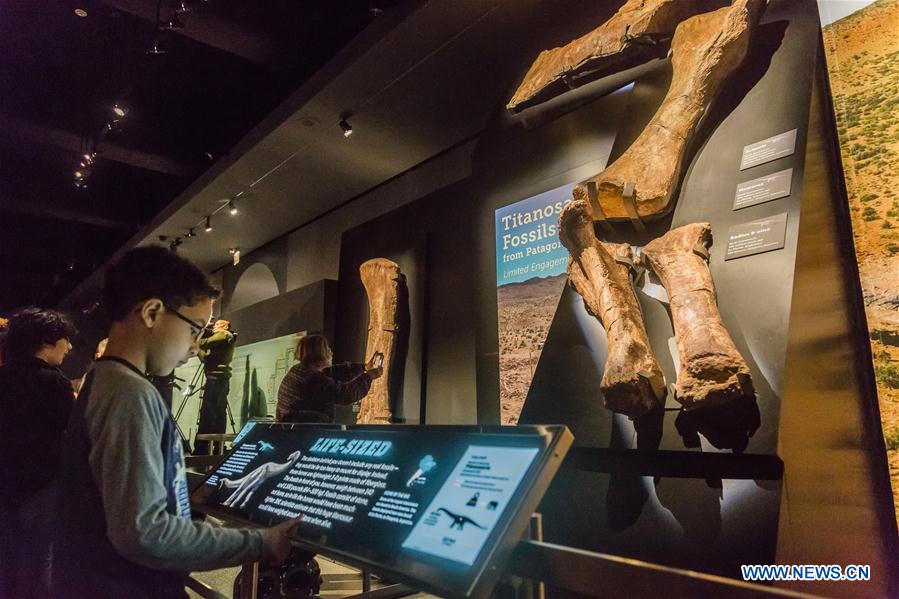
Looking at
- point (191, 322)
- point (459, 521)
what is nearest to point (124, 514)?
point (191, 322)

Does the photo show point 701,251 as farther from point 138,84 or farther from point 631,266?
point 138,84

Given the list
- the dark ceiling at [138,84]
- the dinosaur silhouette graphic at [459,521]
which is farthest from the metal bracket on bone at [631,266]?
the dark ceiling at [138,84]

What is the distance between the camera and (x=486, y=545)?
94 centimetres

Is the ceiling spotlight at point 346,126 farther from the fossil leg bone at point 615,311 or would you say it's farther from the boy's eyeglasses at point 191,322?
the boy's eyeglasses at point 191,322

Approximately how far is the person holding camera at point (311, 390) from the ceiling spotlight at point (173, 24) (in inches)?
112

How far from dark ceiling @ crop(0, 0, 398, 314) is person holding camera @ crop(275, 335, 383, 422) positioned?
2.70 meters

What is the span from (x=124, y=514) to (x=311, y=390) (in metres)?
2.11

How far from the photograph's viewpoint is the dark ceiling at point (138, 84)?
5.07m

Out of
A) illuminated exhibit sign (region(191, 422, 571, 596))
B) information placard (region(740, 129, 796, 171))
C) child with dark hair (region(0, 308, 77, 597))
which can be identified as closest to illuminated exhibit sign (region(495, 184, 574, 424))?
information placard (region(740, 129, 796, 171))

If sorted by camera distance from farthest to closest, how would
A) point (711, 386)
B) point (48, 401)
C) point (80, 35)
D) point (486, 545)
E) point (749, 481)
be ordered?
1. point (80, 35)
2. point (749, 481)
3. point (48, 401)
4. point (711, 386)
5. point (486, 545)

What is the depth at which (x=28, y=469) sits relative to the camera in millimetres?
1980

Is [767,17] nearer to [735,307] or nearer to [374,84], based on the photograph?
[735,307]

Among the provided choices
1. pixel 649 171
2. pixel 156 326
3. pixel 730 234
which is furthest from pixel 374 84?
pixel 156 326

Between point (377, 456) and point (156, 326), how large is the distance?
653mm
